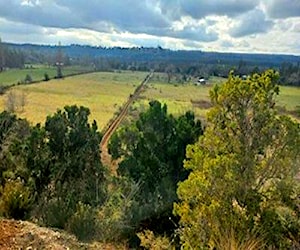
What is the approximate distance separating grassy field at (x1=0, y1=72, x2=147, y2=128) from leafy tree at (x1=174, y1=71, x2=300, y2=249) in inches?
1179

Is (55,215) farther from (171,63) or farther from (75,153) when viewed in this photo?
(171,63)

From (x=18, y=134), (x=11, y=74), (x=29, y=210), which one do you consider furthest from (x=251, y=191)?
(x=11, y=74)

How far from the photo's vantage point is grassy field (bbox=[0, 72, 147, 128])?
4553cm

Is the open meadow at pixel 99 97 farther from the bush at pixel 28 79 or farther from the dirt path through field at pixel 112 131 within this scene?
the bush at pixel 28 79

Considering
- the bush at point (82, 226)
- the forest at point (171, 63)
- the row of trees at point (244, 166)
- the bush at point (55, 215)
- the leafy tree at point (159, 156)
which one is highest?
the row of trees at point (244, 166)

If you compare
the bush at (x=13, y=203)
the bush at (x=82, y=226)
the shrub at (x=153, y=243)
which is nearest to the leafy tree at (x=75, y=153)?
the shrub at (x=153, y=243)

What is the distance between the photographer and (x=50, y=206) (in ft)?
36.6

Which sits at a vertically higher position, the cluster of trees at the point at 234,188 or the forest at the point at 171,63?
the cluster of trees at the point at 234,188

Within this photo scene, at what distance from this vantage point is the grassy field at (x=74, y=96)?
45.5 m

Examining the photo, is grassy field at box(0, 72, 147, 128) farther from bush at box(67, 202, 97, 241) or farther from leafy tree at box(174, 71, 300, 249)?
leafy tree at box(174, 71, 300, 249)

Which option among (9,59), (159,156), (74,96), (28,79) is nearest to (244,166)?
(159,156)

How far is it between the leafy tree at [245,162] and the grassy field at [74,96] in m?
29.9

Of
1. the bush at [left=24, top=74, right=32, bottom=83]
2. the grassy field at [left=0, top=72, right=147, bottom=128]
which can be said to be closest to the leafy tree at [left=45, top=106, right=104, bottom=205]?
the grassy field at [left=0, top=72, right=147, bottom=128]

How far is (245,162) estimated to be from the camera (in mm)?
8555
